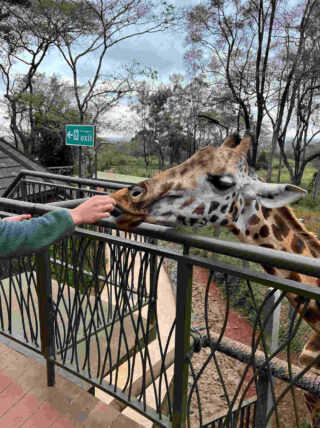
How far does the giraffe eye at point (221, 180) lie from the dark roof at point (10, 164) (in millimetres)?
5982

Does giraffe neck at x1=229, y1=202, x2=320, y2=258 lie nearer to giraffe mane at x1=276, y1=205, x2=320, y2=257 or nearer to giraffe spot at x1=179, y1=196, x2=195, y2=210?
giraffe mane at x1=276, y1=205, x2=320, y2=257

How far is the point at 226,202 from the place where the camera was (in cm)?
162

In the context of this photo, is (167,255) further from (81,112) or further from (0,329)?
(81,112)

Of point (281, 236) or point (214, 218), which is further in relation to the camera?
point (281, 236)

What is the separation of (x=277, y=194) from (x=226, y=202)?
0.24 meters

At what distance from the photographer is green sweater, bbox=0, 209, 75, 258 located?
46.5 inches

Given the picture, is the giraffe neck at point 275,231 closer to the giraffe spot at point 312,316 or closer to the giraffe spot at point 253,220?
the giraffe spot at point 253,220

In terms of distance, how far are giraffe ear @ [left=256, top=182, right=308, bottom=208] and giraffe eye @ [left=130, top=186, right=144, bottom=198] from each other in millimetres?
624

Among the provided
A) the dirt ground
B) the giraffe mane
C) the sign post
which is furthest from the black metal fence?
the sign post

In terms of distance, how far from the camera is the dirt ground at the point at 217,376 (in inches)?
167

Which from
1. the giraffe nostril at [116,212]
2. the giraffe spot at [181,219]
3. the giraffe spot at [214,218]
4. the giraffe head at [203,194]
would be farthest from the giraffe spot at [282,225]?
the giraffe nostril at [116,212]

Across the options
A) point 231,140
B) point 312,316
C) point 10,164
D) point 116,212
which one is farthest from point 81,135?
point 312,316

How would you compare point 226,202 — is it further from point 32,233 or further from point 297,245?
point 32,233

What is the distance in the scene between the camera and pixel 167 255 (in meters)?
1.31
